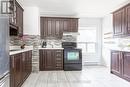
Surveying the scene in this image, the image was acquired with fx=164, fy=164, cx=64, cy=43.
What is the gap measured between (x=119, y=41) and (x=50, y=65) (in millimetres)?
2914

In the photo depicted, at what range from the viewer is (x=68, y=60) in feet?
22.3

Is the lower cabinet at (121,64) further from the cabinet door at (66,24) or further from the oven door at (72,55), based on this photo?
the cabinet door at (66,24)

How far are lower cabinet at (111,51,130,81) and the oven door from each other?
1433 millimetres

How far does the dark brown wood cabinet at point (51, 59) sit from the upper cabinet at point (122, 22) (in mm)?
2416

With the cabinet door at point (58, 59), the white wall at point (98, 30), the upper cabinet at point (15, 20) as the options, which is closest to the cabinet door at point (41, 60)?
the cabinet door at point (58, 59)

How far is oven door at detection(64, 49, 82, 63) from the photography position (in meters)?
6.78

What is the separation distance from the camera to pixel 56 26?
23.9 feet

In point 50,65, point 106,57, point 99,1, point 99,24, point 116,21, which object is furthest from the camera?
point 99,24

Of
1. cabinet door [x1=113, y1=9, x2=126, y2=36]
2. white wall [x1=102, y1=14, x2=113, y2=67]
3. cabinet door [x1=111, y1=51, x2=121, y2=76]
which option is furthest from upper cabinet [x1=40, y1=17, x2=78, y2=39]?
cabinet door [x1=111, y1=51, x2=121, y2=76]

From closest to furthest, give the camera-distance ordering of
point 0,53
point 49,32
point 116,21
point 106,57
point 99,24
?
point 0,53 < point 116,21 < point 49,32 < point 106,57 < point 99,24

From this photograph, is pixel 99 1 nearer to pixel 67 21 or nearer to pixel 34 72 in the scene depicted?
pixel 67 21

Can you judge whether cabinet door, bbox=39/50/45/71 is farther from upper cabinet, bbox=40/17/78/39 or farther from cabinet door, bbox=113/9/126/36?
cabinet door, bbox=113/9/126/36

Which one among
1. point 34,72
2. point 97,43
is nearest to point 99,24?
point 97,43

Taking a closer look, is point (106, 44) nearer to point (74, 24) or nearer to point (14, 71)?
point (74, 24)
